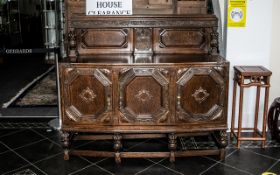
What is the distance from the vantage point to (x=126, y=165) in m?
3.43

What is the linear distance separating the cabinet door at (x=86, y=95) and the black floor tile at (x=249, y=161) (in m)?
1.31

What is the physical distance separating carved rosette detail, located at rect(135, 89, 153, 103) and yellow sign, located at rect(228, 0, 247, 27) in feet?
4.27

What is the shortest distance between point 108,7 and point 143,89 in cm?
102

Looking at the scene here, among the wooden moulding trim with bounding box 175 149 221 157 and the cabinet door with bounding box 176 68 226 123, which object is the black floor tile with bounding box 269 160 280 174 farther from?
the cabinet door with bounding box 176 68 226 123

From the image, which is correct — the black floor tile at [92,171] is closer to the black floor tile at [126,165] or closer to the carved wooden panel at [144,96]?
the black floor tile at [126,165]

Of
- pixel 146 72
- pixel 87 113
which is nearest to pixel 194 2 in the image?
pixel 146 72

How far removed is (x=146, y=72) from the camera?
329cm

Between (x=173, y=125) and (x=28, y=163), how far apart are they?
1.49 metres

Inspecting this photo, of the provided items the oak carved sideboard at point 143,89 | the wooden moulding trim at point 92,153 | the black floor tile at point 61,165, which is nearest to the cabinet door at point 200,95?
the oak carved sideboard at point 143,89

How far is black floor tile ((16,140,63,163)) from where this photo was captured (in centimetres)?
359

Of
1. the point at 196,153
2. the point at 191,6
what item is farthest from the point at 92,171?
the point at 191,6

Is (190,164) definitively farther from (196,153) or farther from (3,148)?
(3,148)

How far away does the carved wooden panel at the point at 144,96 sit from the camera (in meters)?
3.29

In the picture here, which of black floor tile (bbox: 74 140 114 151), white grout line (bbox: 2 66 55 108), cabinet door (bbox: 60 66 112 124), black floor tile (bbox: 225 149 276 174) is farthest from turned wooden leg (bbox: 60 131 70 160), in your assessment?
white grout line (bbox: 2 66 55 108)
